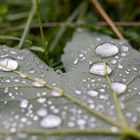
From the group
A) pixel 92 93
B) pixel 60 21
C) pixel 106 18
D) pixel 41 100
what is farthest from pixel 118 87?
pixel 60 21

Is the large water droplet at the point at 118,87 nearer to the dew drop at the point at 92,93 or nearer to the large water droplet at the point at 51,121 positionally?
the dew drop at the point at 92,93

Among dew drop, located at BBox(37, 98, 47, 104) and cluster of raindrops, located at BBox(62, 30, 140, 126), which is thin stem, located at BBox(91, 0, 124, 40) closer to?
cluster of raindrops, located at BBox(62, 30, 140, 126)

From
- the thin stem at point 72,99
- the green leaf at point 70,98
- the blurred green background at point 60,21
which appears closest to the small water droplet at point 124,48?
the green leaf at point 70,98

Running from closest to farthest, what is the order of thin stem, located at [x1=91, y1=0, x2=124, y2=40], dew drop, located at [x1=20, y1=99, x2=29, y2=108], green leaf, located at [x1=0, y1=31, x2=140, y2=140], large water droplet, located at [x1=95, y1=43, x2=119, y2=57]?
1. green leaf, located at [x1=0, y1=31, x2=140, y2=140]
2. dew drop, located at [x1=20, y1=99, x2=29, y2=108]
3. large water droplet, located at [x1=95, y1=43, x2=119, y2=57]
4. thin stem, located at [x1=91, y1=0, x2=124, y2=40]

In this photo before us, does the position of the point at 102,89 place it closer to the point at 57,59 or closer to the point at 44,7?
the point at 57,59

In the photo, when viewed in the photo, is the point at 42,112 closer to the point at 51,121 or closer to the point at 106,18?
the point at 51,121

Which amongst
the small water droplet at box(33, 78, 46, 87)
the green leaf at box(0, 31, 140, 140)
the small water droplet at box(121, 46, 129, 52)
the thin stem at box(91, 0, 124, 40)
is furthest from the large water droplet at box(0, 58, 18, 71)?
the thin stem at box(91, 0, 124, 40)
